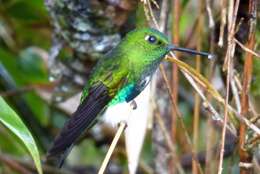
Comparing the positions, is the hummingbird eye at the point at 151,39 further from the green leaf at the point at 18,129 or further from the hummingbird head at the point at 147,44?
the green leaf at the point at 18,129

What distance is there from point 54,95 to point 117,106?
0.45m

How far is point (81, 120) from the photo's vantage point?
77.0 inches

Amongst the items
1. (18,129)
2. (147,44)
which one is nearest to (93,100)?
(147,44)

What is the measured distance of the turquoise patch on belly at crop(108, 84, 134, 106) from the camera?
213 cm

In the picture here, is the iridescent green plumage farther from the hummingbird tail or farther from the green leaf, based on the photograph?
the green leaf

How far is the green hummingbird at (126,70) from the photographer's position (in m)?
2.09

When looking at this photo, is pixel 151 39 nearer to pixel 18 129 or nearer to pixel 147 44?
pixel 147 44

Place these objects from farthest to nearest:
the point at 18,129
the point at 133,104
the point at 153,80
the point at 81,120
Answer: the point at 153,80 → the point at 133,104 → the point at 81,120 → the point at 18,129

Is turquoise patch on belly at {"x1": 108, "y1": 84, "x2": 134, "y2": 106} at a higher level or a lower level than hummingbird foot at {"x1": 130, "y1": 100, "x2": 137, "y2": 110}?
higher

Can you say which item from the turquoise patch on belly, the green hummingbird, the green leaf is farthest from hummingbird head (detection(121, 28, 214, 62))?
the green leaf

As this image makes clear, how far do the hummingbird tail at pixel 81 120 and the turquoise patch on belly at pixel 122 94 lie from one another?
0.02 meters

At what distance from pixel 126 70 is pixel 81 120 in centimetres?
29

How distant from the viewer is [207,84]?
1.88m

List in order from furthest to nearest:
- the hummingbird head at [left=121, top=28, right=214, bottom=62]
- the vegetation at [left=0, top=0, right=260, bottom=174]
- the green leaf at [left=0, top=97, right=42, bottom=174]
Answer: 1. the hummingbird head at [left=121, top=28, right=214, bottom=62]
2. the vegetation at [left=0, top=0, right=260, bottom=174]
3. the green leaf at [left=0, top=97, right=42, bottom=174]
